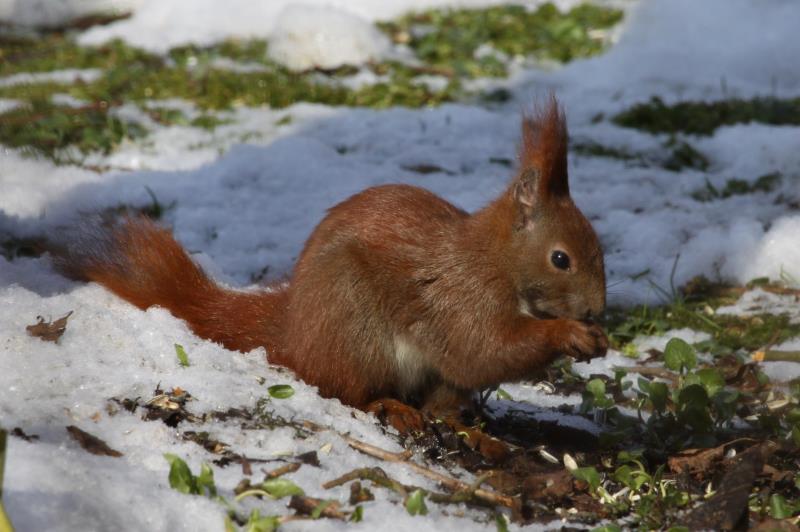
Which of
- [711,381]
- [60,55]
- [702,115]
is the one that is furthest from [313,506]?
[60,55]

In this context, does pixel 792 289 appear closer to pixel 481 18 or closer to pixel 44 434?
pixel 44 434

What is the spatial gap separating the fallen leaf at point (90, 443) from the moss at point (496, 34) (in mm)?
4680

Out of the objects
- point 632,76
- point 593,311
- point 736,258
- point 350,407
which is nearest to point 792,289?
point 736,258

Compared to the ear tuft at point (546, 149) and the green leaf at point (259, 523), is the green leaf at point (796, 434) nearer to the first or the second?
the ear tuft at point (546, 149)

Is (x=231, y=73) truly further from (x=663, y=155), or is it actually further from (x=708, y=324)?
(x=708, y=324)

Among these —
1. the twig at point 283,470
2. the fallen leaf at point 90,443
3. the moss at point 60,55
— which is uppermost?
the moss at point 60,55

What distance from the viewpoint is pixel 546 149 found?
2.71 metres

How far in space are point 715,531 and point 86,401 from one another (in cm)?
148

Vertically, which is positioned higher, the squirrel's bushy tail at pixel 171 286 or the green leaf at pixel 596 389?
the squirrel's bushy tail at pixel 171 286

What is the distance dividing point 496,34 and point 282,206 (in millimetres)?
3028

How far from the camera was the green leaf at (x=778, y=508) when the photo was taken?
2.45m

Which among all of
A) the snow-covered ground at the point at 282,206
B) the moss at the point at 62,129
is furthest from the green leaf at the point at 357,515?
the moss at the point at 62,129

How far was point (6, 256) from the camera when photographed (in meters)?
3.63

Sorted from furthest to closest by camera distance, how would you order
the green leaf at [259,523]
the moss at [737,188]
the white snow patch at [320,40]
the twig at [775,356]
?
the white snow patch at [320,40] → the moss at [737,188] → the twig at [775,356] → the green leaf at [259,523]
